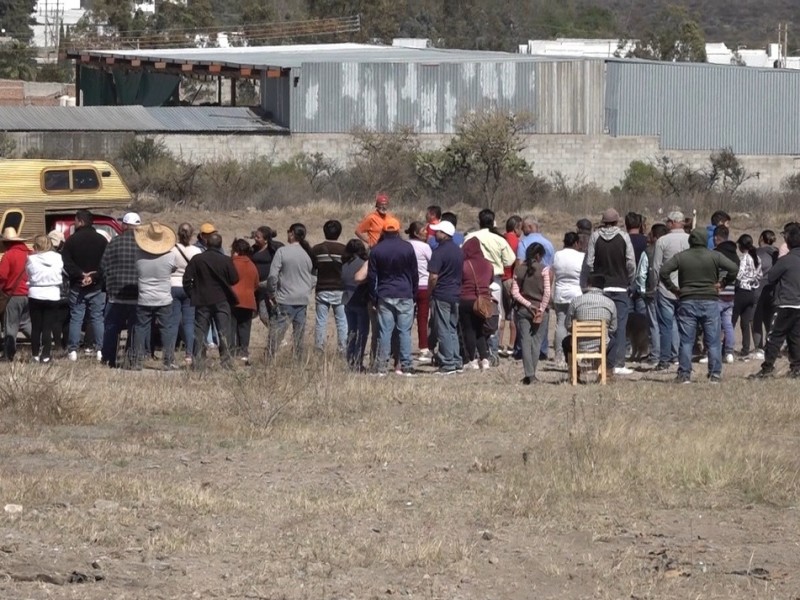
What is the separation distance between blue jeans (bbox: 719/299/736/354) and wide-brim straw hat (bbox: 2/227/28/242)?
7848 mm

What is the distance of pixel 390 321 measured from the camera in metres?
15.2

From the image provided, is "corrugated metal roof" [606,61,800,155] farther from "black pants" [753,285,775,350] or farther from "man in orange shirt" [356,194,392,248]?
"man in orange shirt" [356,194,392,248]

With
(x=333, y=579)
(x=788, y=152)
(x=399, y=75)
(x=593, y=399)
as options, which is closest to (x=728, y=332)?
(x=593, y=399)

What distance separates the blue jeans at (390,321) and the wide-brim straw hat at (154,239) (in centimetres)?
230

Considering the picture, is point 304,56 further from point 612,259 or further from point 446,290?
point 612,259

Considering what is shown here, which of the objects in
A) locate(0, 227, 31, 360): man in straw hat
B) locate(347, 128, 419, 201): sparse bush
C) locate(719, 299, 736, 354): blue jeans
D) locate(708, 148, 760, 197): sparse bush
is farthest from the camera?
locate(708, 148, 760, 197): sparse bush

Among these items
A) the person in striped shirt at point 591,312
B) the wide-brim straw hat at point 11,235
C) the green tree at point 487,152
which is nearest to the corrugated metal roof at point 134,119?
the green tree at point 487,152

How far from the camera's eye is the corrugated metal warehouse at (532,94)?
5166 cm

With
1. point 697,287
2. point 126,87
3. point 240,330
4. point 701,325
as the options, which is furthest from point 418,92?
point 697,287

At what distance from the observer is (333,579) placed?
315 inches

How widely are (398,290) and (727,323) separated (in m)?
4.03

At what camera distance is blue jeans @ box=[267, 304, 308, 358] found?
14.4 metres

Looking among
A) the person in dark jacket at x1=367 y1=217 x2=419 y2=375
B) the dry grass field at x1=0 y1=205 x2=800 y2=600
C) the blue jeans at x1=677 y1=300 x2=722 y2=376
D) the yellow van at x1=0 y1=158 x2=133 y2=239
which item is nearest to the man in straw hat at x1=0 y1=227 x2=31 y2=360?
the dry grass field at x1=0 y1=205 x2=800 y2=600

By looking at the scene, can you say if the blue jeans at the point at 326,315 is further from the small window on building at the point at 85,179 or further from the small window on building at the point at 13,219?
the small window on building at the point at 85,179
